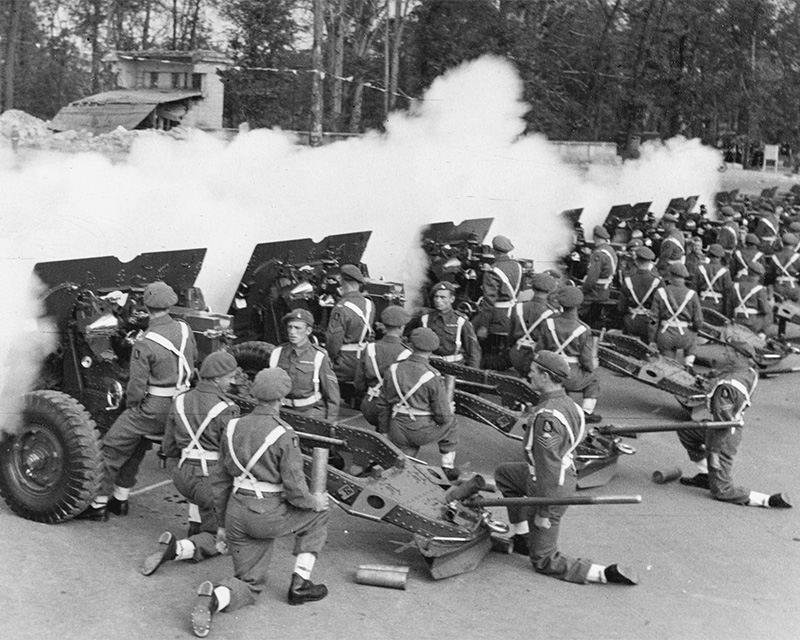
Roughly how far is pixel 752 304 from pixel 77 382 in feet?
28.4

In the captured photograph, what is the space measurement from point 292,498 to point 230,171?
8.05 metres

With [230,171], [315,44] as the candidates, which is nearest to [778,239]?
[315,44]

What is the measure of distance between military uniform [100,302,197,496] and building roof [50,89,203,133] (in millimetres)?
15968

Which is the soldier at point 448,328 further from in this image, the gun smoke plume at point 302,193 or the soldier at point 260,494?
the soldier at point 260,494

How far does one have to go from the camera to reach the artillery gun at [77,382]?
7.04 metres

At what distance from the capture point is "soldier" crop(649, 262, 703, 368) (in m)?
11.7

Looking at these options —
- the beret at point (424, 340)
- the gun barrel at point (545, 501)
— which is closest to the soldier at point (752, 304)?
the beret at point (424, 340)

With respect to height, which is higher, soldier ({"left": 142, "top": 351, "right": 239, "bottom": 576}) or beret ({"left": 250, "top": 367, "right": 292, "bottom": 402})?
beret ({"left": 250, "top": 367, "right": 292, "bottom": 402})

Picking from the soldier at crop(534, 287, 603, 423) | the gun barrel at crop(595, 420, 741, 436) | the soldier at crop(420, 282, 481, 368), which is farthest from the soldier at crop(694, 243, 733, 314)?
the gun barrel at crop(595, 420, 741, 436)

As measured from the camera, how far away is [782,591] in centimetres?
689

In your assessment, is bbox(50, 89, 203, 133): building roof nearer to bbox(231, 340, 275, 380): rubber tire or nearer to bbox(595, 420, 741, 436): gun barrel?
bbox(231, 340, 275, 380): rubber tire

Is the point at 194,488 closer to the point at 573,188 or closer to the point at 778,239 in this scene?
the point at 778,239

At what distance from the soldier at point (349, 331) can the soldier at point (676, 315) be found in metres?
3.77

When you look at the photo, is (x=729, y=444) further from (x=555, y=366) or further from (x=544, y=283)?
(x=544, y=283)
